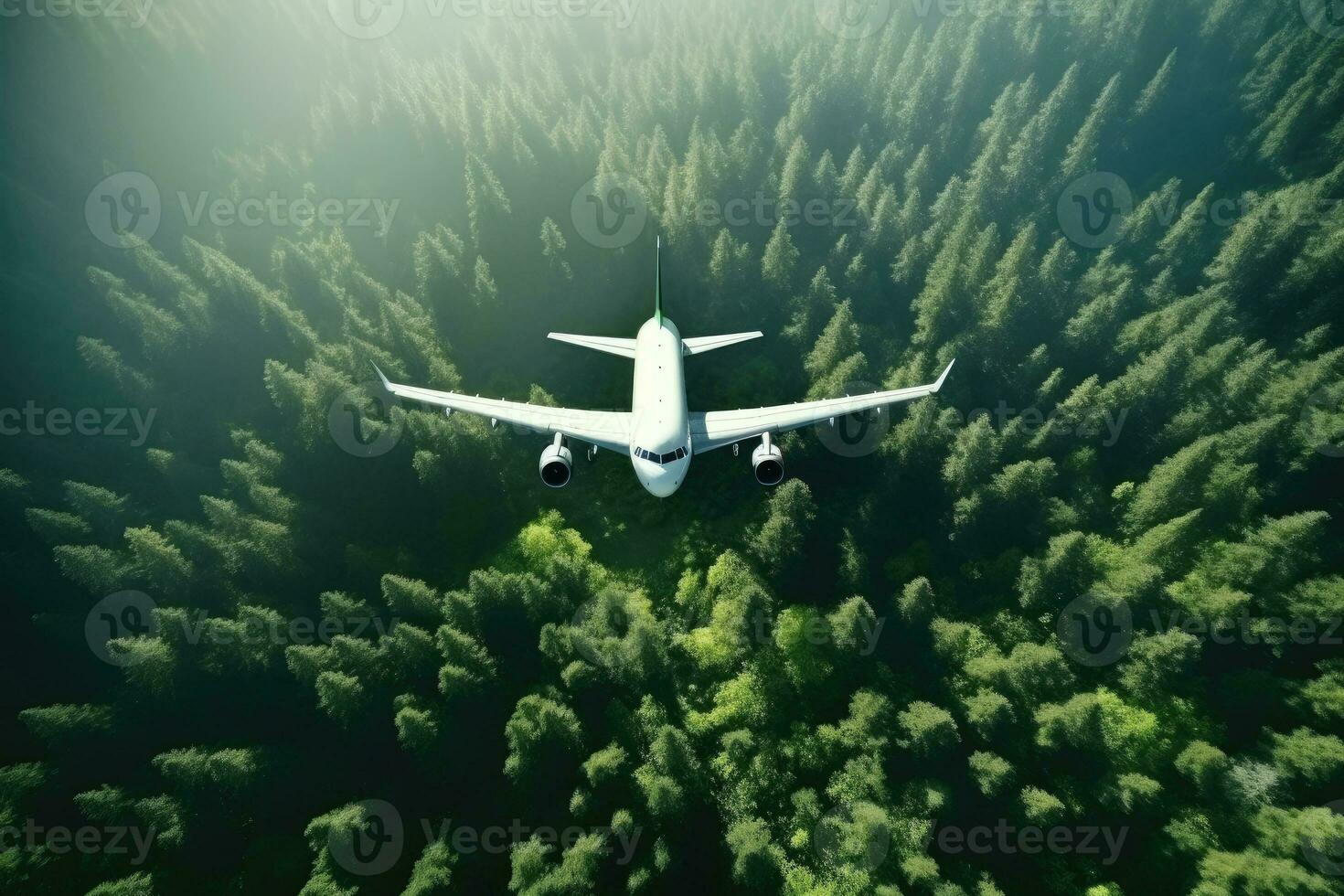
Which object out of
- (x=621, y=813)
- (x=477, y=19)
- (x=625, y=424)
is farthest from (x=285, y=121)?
(x=621, y=813)

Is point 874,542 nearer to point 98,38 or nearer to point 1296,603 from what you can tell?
point 1296,603

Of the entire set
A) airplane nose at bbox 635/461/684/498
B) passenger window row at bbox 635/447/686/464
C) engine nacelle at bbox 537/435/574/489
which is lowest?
airplane nose at bbox 635/461/684/498

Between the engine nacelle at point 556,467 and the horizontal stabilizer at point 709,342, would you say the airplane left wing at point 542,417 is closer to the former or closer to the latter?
the engine nacelle at point 556,467

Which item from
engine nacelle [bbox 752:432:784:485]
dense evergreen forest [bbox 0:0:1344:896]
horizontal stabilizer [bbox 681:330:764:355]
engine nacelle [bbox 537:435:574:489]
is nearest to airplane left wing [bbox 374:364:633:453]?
dense evergreen forest [bbox 0:0:1344:896]

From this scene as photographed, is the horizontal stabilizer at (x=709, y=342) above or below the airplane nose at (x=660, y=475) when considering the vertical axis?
above

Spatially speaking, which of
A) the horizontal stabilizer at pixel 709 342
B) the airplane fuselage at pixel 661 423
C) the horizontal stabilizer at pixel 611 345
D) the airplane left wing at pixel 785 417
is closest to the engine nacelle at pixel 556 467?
the airplane fuselage at pixel 661 423

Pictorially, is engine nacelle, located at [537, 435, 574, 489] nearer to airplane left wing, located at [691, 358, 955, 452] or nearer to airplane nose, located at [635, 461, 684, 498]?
airplane nose, located at [635, 461, 684, 498]
